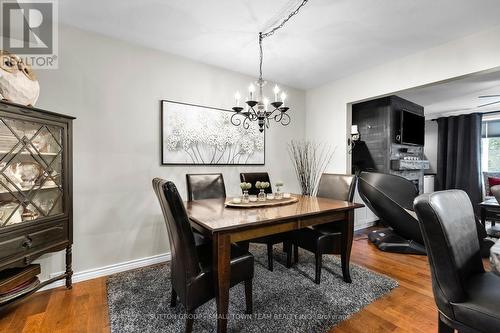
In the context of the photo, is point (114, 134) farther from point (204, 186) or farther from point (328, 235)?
point (328, 235)

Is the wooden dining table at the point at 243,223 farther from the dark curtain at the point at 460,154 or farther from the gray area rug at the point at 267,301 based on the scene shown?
the dark curtain at the point at 460,154

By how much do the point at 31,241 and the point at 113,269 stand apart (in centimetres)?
85

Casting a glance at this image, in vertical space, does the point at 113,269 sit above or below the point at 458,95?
below

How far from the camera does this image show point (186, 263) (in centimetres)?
133

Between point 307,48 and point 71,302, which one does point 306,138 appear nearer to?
point 307,48

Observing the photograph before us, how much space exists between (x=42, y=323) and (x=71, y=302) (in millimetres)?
250

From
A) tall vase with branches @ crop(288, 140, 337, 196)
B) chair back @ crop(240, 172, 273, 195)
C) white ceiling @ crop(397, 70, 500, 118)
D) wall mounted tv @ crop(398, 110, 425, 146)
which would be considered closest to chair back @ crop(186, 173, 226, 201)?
chair back @ crop(240, 172, 273, 195)

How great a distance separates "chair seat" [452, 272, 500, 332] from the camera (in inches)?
34.5

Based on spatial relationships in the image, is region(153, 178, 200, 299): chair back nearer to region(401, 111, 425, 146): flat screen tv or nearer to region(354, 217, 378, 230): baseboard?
region(354, 217, 378, 230): baseboard

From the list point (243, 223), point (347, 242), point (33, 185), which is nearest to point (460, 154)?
point (347, 242)

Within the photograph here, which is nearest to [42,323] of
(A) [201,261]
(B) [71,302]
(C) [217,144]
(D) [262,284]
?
(B) [71,302]

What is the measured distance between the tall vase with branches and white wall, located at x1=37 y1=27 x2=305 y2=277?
1.80 m

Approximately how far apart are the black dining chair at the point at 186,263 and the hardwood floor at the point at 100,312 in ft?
2.24

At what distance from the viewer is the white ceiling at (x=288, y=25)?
1.93 m
